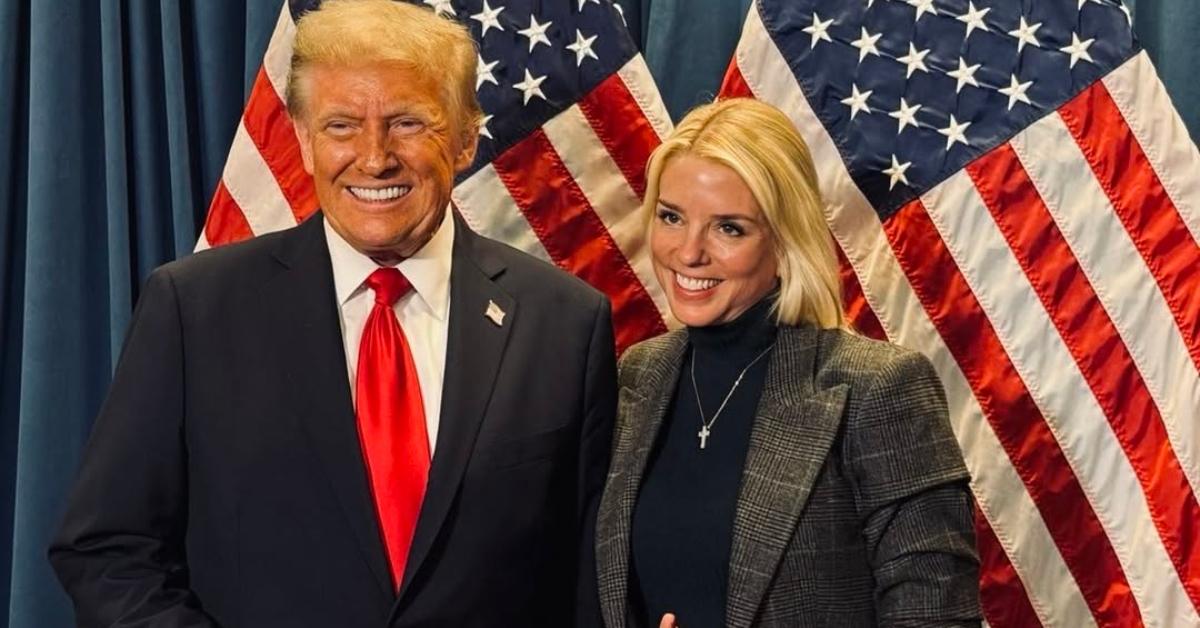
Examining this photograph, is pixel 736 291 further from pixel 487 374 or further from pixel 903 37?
pixel 903 37

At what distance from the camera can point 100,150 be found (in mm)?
2879

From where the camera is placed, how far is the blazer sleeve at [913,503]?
1.79m

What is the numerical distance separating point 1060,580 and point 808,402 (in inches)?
35.4

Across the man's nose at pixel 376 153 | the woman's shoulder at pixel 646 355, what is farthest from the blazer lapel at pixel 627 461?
the man's nose at pixel 376 153

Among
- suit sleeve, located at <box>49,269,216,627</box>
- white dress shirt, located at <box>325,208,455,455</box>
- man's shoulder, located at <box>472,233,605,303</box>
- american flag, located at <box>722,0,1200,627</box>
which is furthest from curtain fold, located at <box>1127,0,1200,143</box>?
suit sleeve, located at <box>49,269,216,627</box>

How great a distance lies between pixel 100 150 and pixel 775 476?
5.53 feet

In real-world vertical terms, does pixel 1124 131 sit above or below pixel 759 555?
above

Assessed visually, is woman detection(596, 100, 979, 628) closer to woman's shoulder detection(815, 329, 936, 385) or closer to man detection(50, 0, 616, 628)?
woman's shoulder detection(815, 329, 936, 385)

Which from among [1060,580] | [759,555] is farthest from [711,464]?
[1060,580]

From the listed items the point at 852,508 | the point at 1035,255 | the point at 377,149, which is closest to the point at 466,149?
the point at 377,149

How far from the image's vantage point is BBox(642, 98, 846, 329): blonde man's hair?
1.91 meters

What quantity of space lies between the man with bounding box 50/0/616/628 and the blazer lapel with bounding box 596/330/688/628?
0.07 meters

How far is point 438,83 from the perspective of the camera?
1895mm

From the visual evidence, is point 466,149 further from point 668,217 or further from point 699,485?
point 699,485
